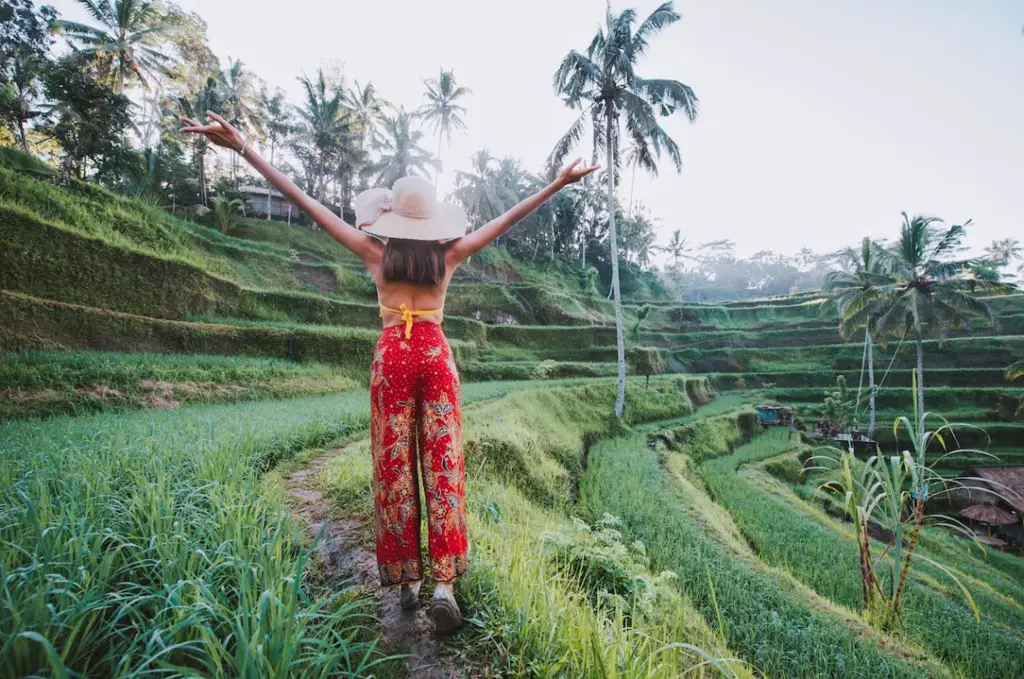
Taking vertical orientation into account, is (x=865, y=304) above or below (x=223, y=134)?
above

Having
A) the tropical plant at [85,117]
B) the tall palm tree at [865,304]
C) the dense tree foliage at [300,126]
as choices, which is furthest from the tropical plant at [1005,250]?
the tropical plant at [85,117]

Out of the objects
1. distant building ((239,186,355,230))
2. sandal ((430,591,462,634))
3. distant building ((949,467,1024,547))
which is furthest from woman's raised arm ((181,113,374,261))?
distant building ((239,186,355,230))

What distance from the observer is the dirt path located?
5.15 feet

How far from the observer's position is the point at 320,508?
2.74 m

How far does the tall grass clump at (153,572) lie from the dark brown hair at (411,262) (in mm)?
1195

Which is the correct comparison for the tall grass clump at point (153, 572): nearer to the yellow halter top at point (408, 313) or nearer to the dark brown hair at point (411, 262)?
the yellow halter top at point (408, 313)

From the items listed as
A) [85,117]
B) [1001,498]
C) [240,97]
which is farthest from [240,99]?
[1001,498]

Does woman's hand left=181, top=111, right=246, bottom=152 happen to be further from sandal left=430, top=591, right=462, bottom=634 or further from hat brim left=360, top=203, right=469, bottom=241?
sandal left=430, top=591, right=462, bottom=634

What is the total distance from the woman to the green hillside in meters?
0.28

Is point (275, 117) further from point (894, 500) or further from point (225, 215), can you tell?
point (894, 500)

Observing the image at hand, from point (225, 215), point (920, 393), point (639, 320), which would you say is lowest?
point (920, 393)

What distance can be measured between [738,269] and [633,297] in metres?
45.6

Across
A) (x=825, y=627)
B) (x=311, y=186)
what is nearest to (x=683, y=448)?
(x=825, y=627)

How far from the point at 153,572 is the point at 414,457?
1.03 metres
